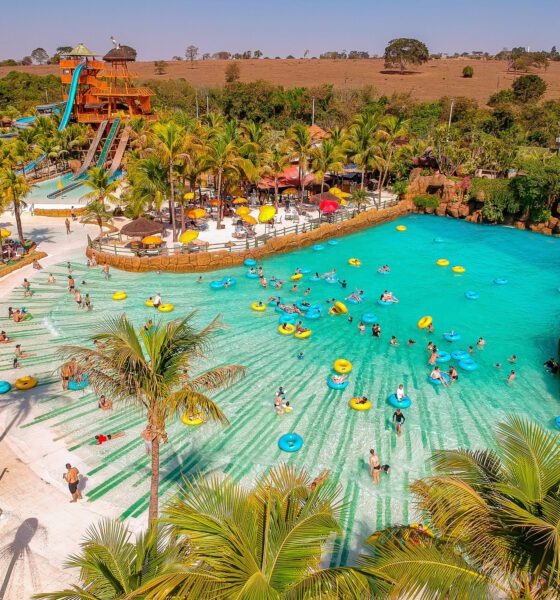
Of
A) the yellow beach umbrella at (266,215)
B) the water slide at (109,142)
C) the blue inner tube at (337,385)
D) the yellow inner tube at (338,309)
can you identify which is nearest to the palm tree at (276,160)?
the yellow beach umbrella at (266,215)

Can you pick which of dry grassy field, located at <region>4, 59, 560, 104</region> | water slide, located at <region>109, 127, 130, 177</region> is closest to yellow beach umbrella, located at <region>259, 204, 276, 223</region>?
water slide, located at <region>109, 127, 130, 177</region>

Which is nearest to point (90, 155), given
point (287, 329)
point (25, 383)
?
point (287, 329)

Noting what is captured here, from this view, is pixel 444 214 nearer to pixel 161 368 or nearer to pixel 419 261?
pixel 419 261

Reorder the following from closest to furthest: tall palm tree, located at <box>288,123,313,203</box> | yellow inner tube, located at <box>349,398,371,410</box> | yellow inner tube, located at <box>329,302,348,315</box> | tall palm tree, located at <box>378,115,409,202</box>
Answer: yellow inner tube, located at <box>349,398,371,410</box>
yellow inner tube, located at <box>329,302,348,315</box>
tall palm tree, located at <box>288,123,313,203</box>
tall palm tree, located at <box>378,115,409,202</box>

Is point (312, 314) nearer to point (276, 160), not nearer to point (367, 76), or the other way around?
point (276, 160)

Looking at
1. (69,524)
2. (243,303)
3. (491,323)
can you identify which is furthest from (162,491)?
(491,323)

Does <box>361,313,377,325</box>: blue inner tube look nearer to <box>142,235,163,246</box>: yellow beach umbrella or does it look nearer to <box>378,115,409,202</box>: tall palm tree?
<box>142,235,163,246</box>: yellow beach umbrella
